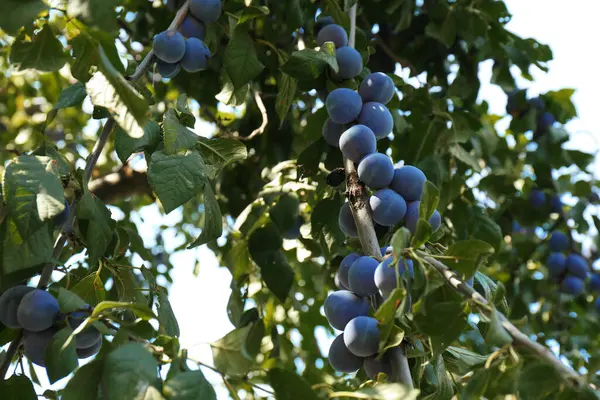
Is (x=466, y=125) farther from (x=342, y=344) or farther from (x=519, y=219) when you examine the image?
(x=342, y=344)

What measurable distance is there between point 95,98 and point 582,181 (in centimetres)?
201

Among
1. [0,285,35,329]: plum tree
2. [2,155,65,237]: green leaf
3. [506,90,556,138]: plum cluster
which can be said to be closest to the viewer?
[2,155,65,237]: green leaf

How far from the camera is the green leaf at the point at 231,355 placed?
94 centimetres

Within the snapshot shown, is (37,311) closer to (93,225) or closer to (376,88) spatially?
(93,225)

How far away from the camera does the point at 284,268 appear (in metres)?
1.22

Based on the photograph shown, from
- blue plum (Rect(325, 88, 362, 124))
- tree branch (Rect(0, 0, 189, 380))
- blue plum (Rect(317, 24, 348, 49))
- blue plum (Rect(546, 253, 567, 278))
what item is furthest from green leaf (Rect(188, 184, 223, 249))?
blue plum (Rect(546, 253, 567, 278))

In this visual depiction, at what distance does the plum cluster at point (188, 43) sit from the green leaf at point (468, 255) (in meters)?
0.72

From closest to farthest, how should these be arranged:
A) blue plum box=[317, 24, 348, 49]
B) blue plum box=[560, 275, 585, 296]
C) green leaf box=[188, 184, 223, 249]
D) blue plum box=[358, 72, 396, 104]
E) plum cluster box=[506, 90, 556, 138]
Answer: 1. green leaf box=[188, 184, 223, 249]
2. blue plum box=[358, 72, 396, 104]
3. blue plum box=[317, 24, 348, 49]
4. plum cluster box=[506, 90, 556, 138]
5. blue plum box=[560, 275, 585, 296]

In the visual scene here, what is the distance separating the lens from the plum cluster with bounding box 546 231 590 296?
100 inches

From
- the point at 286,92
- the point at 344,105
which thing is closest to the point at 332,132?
the point at 344,105

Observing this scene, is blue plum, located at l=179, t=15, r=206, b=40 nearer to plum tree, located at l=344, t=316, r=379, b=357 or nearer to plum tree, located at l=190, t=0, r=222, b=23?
plum tree, located at l=190, t=0, r=222, b=23

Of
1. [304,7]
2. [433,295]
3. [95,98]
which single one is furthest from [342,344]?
[304,7]

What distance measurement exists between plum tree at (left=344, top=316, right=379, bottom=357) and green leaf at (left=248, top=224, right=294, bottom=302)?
21cm

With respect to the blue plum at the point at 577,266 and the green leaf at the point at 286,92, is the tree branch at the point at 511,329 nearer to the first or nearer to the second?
the green leaf at the point at 286,92
